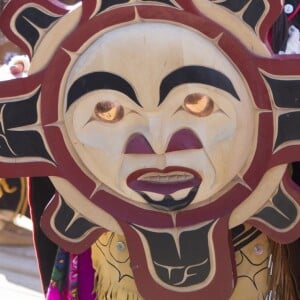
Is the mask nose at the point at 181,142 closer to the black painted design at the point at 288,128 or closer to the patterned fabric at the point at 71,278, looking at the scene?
the black painted design at the point at 288,128

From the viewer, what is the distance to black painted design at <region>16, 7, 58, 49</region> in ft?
2.64

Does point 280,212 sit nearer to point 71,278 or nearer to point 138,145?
point 138,145

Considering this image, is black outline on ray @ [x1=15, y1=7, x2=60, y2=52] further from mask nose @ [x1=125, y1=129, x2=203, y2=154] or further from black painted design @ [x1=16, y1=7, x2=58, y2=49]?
mask nose @ [x1=125, y1=129, x2=203, y2=154]

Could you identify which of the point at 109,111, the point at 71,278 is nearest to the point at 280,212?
the point at 109,111

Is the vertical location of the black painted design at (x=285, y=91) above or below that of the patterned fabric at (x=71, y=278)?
above

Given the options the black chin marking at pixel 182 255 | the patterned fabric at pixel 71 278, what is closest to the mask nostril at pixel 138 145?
the black chin marking at pixel 182 255

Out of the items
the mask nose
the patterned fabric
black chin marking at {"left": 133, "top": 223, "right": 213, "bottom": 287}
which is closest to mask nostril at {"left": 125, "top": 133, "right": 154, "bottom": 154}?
the mask nose

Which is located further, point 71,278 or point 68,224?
point 71,278

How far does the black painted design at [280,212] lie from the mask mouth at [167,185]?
9 cm

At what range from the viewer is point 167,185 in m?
0.82

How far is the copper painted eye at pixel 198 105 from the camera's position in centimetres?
78

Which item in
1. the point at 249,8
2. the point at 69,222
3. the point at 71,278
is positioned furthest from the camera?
the point at 71,278

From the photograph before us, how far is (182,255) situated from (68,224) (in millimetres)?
145

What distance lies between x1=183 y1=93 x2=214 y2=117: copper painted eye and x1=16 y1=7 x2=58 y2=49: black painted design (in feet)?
0.57
